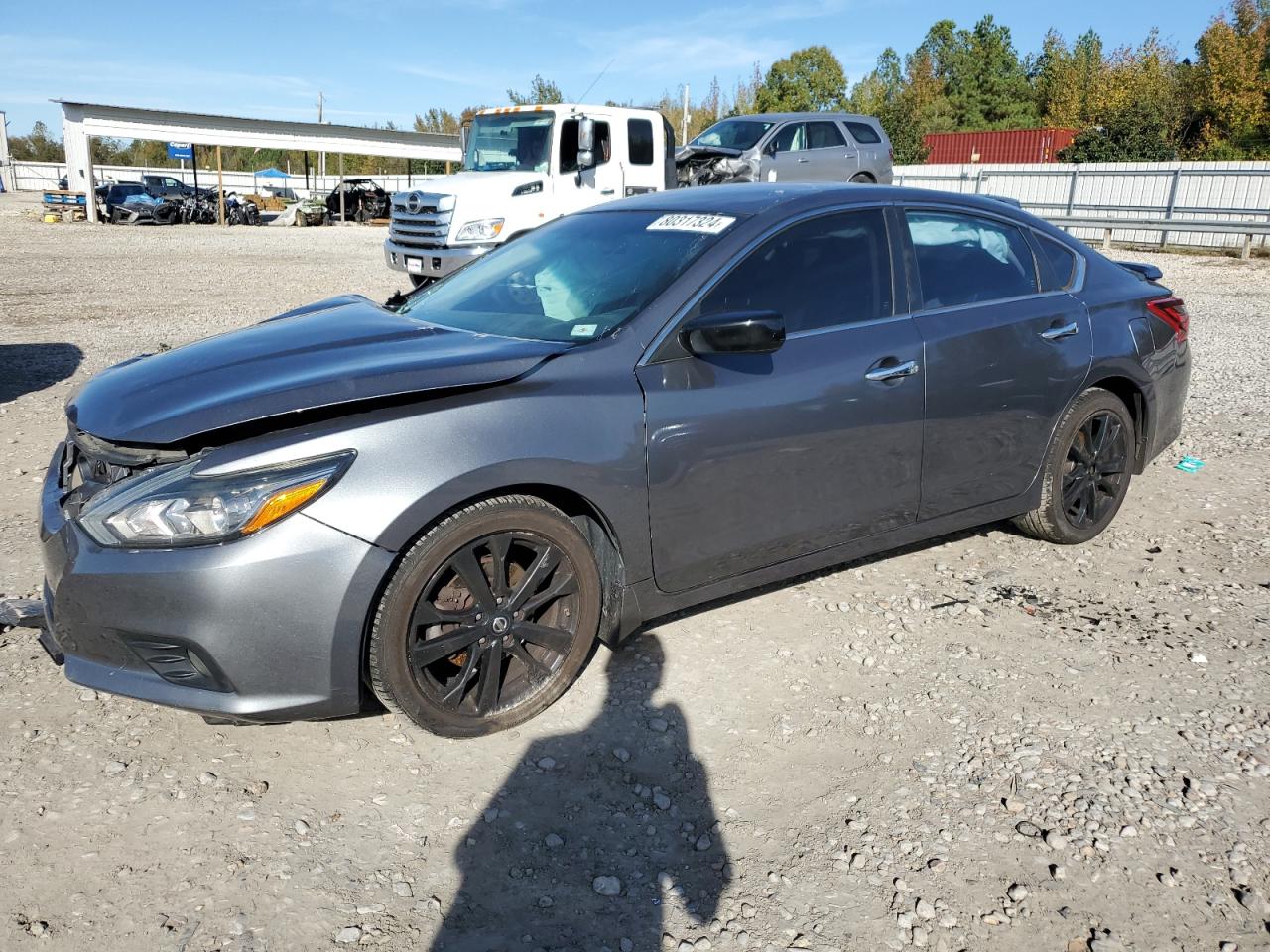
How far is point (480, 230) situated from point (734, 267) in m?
9.55

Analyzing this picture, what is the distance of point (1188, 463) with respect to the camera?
616cm

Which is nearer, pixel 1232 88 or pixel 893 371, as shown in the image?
pixel 893 371

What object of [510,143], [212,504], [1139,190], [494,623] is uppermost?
[510,143]

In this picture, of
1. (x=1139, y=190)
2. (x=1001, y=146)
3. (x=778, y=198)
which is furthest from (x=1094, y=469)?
(x=1001, y=146)

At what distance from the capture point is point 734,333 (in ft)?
10.4

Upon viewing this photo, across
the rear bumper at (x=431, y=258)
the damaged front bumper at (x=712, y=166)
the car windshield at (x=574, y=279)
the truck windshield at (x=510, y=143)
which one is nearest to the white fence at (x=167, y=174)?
the damaged front bumper at (x=712, y=166)

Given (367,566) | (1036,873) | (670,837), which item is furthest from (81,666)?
(1036,873)

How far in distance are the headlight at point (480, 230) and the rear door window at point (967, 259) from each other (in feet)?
29.5

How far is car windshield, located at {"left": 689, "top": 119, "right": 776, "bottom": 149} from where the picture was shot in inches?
672

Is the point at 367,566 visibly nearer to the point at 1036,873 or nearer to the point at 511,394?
the point at 511,394

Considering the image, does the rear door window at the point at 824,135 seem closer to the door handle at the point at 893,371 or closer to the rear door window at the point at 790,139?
the rear door window at the point at 790,139

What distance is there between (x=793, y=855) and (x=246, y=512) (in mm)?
1681

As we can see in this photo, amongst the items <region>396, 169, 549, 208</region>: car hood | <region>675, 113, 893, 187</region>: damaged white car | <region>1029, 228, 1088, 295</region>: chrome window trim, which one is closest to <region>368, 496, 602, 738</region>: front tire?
<region>1029, 228, 1088, 295</region>: chrome window trim

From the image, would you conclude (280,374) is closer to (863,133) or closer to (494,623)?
(494,623)
